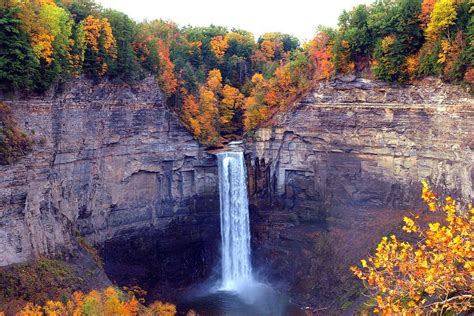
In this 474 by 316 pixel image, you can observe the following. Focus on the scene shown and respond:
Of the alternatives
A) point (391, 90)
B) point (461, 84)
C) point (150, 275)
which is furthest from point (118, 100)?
point (461, 84)

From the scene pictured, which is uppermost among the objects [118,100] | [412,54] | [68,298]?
[412,54]

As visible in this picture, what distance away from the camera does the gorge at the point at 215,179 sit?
3600 cm

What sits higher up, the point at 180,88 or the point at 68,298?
the point at 180,88

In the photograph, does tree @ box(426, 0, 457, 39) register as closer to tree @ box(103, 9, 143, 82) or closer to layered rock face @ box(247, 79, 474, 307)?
layered rock face @ box(247, 79, 474, 307)

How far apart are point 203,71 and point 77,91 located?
22474 millimetres

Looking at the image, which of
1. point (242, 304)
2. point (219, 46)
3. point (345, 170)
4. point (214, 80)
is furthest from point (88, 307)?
point (219, 46)

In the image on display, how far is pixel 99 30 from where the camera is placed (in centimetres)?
4044

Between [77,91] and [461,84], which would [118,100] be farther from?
[461,84]

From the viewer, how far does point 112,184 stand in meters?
42.1

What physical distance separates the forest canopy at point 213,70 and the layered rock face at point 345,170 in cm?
197

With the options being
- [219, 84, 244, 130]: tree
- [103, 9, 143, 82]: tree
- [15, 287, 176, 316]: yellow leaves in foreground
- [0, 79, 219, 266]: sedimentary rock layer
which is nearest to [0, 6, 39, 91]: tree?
[0, 79, 219, 266]: sedimentary rock layer

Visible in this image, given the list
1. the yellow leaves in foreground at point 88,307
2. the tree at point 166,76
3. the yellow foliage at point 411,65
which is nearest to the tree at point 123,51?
the tree at point 166,76

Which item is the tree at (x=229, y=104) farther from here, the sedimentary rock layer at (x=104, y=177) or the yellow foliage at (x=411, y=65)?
the yellow foliage at (x=411, y=65)

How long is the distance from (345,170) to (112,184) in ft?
64.3
